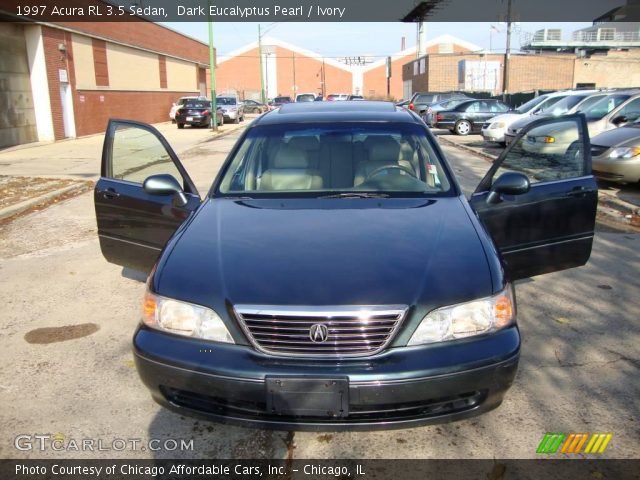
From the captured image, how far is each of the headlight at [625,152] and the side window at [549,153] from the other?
505 cm

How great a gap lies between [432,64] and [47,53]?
3876cm

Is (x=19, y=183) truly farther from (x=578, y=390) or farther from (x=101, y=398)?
(x=578, y=390)

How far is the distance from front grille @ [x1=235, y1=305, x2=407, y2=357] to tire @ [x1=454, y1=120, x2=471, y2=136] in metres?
22.7

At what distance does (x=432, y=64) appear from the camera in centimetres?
5294

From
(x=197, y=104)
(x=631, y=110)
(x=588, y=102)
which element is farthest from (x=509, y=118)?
(x=197, y=104)

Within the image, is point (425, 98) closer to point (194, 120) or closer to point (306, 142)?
point (194, 120)

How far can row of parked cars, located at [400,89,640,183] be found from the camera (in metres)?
5.10

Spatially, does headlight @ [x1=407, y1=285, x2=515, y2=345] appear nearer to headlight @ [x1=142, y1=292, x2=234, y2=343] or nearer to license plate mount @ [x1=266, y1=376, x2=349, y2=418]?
license plate mount @ [x1=266, y1=376, x2=349, y2=418]

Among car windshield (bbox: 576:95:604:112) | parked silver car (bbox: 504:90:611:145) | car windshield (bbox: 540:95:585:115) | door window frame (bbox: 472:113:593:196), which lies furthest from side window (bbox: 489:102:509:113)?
door window frame (bbox: 472:113:593:196)

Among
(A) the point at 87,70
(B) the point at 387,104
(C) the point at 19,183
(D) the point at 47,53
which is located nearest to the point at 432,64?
(A) the point at 87,70

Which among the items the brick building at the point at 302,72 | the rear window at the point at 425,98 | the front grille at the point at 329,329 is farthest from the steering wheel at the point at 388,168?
the brick building at the point at 302,72

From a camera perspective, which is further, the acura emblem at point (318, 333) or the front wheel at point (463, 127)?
the front wheel at point (463, 127)

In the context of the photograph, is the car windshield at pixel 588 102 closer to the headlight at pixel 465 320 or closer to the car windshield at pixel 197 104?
the headlight at pixel 465 320

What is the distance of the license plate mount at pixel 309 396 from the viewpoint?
242 cm
